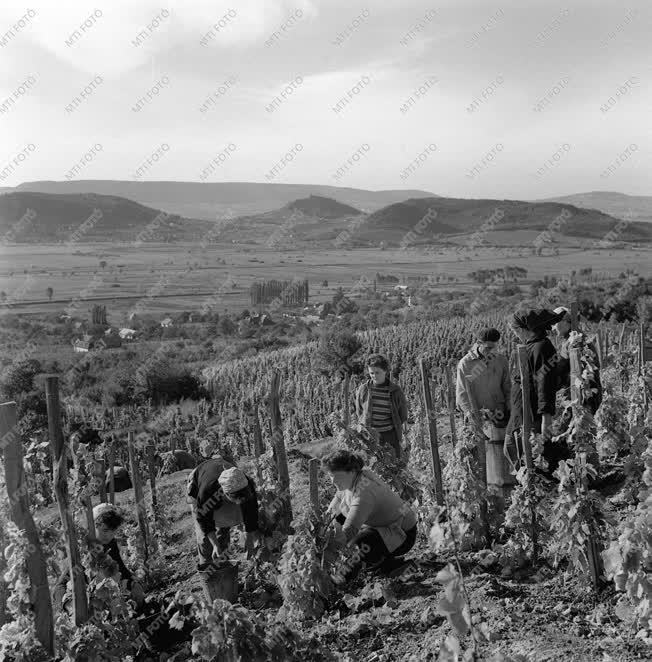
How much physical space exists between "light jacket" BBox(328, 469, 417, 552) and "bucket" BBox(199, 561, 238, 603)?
821 mm

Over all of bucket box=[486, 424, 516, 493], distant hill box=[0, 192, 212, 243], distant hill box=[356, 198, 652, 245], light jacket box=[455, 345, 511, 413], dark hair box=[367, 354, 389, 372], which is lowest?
bucket box=[486, 424, 516, 493]

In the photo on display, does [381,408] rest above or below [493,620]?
above

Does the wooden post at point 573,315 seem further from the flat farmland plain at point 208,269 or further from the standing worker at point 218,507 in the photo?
the flat farmland plain at point 208,269

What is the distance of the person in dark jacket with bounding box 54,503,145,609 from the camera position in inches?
161

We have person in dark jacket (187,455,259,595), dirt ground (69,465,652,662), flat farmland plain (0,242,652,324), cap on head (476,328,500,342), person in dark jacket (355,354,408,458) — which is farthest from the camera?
flat farmland plain (0,242,652,324)

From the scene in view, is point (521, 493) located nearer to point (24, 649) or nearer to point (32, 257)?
point (24, 649)

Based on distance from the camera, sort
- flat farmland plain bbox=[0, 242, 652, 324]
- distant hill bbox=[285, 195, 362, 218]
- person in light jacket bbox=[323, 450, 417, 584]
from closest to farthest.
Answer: person in light jacket bbox=[323, 450, 417, 584] < flat farmland plain bbox=[0, 242, 652, 324] < distant hill bbox=[285, 195, 362, 218]

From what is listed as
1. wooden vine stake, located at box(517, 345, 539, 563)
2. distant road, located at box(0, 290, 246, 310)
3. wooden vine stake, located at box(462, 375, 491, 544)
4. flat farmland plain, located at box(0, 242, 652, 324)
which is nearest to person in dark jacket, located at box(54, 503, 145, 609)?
wooden vine stake, located at box(462, 375, 491, 544)

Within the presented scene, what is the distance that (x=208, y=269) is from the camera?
305 feet

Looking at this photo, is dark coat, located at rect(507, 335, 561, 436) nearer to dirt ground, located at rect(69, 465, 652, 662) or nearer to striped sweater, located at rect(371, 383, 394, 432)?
striped sweater, located at rect(371, 383, 394, 432)

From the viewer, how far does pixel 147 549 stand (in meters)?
6.64

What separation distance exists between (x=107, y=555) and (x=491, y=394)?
303 cm

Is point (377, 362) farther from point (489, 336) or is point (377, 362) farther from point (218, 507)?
point (218, 507)

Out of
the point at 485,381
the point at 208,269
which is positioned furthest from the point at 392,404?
the point at 208,269
